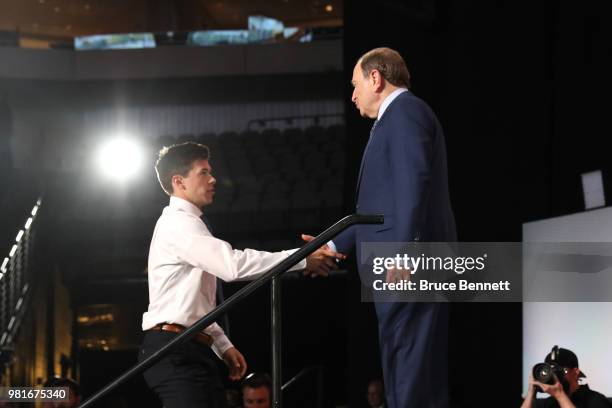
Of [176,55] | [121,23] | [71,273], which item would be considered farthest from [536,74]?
[121,23]

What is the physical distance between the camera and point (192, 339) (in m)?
2.72

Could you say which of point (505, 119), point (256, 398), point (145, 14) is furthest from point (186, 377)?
point (145, 14)

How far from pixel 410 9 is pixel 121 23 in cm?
1185

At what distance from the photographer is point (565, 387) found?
3.41 meters

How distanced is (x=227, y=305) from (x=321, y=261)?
17.2 inches

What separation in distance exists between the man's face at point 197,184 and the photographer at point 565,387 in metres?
1.42

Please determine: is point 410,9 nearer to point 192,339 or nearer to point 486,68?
point 486,68

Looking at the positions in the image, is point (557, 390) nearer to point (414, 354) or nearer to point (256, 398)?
point (414, 354)

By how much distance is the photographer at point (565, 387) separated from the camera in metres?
3.36

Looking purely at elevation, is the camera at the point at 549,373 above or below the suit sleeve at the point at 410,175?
below

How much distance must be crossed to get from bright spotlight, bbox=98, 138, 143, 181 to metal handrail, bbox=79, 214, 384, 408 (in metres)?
9.37

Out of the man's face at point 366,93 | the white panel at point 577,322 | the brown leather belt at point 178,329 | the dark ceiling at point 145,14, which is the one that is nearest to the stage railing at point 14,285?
the white panel at point 577,322

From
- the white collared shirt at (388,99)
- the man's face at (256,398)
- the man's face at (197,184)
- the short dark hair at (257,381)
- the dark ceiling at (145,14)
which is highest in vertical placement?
the dark ceiling at (145,14)

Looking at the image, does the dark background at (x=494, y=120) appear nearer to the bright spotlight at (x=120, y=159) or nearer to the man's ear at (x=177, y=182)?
the man's ear at (x=177, y=182)
